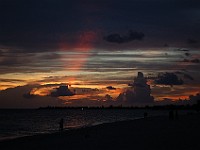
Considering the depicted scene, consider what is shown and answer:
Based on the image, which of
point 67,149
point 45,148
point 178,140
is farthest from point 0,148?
point 178,140

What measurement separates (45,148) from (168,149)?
28.1 ft

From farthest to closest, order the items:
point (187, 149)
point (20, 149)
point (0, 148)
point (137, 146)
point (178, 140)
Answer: point (0, 148)
point (20, 149)
point (178, 140)
point (137, 146)
point (187, 149)

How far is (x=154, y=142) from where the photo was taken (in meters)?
22.7

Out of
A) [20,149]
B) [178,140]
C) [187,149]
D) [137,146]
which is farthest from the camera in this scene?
[20,149]

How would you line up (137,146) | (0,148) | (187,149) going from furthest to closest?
(0,148)
(137,146)
(187,149)

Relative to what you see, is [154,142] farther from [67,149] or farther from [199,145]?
[67,149]

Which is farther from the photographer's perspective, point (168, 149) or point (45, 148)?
point (45, 148)

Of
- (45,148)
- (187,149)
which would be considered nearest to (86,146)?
(45,148)

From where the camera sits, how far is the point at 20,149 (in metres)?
25.0

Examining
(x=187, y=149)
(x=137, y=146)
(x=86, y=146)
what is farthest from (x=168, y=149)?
(x=86, y=146)

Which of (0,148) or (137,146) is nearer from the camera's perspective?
(137,146)

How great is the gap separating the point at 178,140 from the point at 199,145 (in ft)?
8.99

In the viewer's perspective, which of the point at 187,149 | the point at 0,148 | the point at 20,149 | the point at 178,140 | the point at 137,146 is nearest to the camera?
the point at 187,149

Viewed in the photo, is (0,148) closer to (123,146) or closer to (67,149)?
(67,149)
